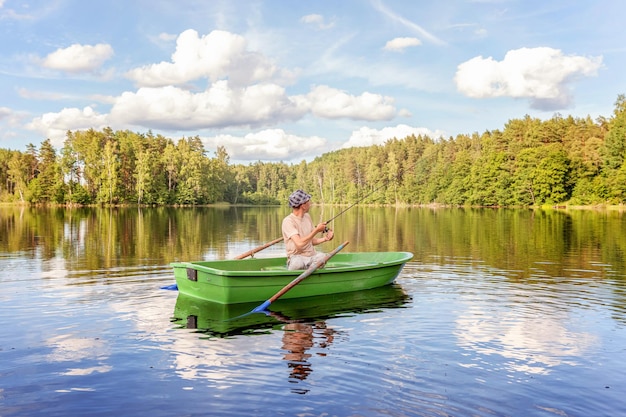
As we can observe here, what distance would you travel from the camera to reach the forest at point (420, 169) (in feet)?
255

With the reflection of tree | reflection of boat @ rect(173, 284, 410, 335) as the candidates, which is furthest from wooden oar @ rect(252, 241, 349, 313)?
the reflection of tree

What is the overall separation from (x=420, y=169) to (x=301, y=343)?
381 feet

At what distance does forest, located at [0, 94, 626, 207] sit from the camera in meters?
77.7

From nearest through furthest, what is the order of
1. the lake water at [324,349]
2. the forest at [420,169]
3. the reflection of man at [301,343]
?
the lake water at [324,349]
the reflection of man at [301,343]
the forest at [420,169]

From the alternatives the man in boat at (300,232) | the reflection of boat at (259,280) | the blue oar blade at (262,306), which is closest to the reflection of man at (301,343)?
the blue oar blade at (262,306)

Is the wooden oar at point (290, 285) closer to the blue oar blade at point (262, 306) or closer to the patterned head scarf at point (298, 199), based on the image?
the blue oar blade at point (262, 306)

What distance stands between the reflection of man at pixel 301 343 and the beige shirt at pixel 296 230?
7.93 feet

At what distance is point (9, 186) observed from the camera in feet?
382

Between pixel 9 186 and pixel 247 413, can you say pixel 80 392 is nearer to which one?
pixel 247 413

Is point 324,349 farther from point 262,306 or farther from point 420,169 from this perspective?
point 420,169

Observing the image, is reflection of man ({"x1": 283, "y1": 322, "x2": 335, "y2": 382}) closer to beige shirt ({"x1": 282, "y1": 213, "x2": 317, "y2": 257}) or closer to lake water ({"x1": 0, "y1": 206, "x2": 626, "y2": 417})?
lake water ({"x1": 0, "y1": 206, "x2": 626, "y2": 417})

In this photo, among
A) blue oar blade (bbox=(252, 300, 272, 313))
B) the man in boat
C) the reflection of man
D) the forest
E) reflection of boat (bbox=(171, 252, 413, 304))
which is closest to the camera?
the reflection of man

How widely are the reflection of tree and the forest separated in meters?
68.4

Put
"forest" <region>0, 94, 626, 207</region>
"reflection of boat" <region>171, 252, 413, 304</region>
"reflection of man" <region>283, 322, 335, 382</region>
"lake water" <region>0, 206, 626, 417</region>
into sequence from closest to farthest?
"lake water" <region>0, 206, 626, 417</region> < "reflection of man" <region>283, 322, 335, 382</region> < "reflection of boat" <region>171, 252, 413, 304</region> < "forest" <region>0, 94, 626, 207</region>
